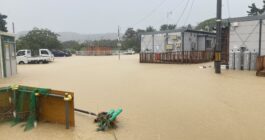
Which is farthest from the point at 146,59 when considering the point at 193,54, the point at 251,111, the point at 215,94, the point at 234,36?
the point at 251,111

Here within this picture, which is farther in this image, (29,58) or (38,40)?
(38,40)

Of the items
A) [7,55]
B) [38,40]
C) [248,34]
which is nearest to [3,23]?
[38,40]

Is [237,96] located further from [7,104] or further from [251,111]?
[7,104]

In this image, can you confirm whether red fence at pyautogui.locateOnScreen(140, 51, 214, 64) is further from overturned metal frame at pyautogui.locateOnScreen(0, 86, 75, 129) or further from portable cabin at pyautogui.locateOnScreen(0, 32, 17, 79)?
overturned metal frame at pyautogui.locateOnScreen(0, 86, 75, 129)

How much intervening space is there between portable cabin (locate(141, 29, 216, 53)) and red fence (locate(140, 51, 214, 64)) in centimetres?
256

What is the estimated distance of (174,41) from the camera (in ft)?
85.7

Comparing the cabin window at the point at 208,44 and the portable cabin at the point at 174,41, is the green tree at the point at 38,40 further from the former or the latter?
the cabin window at the point at 208,44

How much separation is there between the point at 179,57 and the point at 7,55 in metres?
14.3

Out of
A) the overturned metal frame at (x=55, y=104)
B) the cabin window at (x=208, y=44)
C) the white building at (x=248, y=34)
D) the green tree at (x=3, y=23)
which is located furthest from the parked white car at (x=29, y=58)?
the overturned metal frame at (x=55, y=104)

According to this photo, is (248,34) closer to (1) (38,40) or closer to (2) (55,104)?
(2) (55,104)

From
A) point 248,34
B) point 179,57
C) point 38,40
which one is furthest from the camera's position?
point 38,40

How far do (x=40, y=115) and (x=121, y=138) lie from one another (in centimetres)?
214

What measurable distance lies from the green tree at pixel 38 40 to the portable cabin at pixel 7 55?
30231 millimetres

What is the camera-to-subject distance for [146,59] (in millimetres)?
24906
